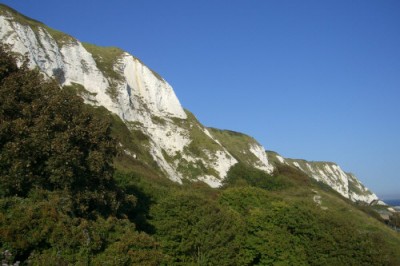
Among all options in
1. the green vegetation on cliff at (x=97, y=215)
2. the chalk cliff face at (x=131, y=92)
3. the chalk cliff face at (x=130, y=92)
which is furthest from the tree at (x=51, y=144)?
the chalk cliff face at (x=130, y=92)

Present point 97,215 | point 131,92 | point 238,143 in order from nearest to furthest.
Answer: point 97,215, point 131,92, point 238,143

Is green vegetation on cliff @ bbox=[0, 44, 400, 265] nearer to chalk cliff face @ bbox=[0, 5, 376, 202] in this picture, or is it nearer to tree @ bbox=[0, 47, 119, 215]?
tree @ bbox=[0, 47, 119, 215]

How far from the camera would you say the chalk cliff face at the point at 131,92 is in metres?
86.2

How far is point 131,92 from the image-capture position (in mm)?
110875

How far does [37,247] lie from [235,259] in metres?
24.9

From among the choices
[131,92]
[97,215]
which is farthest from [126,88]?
[97,215]

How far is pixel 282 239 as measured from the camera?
148 feet

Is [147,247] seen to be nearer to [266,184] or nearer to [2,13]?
[2,13]

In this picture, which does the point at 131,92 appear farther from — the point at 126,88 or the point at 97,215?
the point at 97,215

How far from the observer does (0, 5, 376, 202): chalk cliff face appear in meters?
86.2

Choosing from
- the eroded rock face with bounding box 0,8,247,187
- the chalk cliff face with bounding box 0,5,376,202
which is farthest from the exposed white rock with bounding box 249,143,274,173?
the eroded rock face with bounding box 0,8,247,187

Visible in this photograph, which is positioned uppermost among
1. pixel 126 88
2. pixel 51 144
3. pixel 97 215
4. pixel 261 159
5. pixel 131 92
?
pixel 131 92

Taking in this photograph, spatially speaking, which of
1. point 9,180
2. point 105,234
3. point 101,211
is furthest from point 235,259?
point 9,180

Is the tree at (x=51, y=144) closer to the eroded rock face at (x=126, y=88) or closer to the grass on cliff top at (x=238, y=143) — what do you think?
the eroded rock face at (x=126, y=88)
